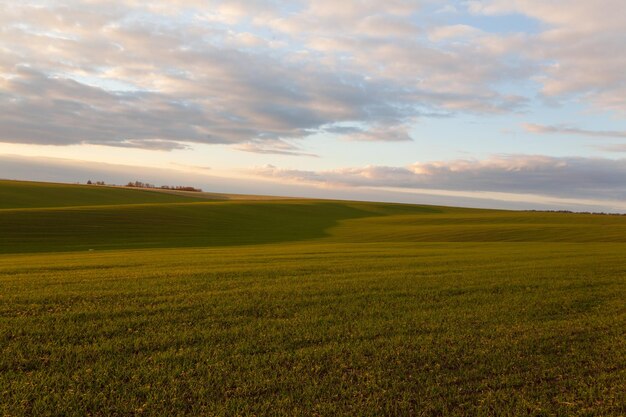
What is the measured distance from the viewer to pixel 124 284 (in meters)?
13.4

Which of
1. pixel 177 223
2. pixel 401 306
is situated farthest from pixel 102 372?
pixel 177 223

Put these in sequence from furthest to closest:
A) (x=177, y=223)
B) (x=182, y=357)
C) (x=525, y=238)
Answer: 1. (x=177, y=223)
2. (x=525, y=238)
3. (x=182, y=357)

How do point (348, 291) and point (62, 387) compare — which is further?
point (348, 291)

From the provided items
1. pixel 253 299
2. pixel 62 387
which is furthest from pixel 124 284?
pixel 62 387

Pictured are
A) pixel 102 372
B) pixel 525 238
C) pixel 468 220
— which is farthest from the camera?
pixel 468 220

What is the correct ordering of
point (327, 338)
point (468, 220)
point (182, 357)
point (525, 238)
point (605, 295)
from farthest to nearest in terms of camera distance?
point (468, 220)
point (525, 238)
point (605, 295)
point (327, 338)
point (182, 357)

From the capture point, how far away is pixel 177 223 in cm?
5672

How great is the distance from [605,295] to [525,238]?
1451 inches

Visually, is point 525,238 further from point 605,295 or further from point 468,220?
point 605,295

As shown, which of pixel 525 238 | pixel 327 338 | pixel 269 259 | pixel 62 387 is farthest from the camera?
pixel 525 238

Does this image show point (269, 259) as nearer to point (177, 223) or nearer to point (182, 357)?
point (182, 357)

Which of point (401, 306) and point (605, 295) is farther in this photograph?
Result: point (605, 295)

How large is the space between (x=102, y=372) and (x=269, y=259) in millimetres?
14605

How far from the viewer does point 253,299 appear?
1145 cm
